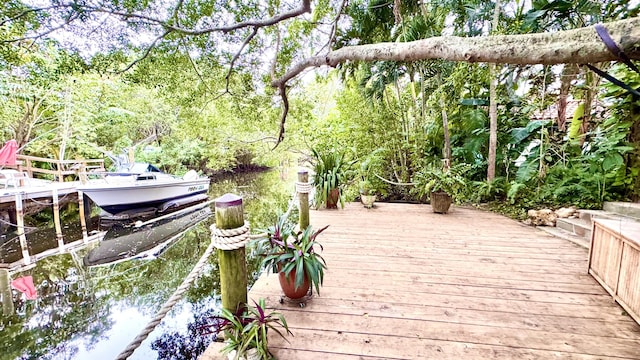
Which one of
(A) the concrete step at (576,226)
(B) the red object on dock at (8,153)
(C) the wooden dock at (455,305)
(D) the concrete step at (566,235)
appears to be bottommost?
(C) the wooden dock at (455,305)

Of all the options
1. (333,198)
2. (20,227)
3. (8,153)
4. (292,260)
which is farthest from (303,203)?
(8,153)

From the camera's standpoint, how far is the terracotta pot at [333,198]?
186 inches

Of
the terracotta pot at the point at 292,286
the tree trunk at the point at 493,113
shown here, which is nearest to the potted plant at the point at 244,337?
the terracotta pot at the point at 292,286

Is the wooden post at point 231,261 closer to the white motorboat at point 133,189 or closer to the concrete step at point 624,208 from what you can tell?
the concrete step at point 624,208

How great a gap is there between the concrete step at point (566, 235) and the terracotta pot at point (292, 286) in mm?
3018

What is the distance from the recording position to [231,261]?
4.81 ft

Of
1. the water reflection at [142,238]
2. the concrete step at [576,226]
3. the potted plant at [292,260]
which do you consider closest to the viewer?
the potted plant at [292,260]

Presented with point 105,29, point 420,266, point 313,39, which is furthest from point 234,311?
point 313,39

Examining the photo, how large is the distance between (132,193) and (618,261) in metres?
9.04

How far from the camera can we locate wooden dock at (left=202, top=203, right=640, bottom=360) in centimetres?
148

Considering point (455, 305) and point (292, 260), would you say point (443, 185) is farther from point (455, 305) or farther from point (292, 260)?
point (292, 260)

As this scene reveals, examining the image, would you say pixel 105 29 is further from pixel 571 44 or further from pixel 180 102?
pixel 571 44

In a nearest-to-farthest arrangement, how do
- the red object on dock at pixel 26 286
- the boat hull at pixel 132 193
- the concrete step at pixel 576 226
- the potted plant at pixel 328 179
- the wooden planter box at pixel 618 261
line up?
the wooden planter box at pixel 618 261 → the concrete step at pixel 576 226 → the red object on dock at pixel 26 286 → the potted plant at pixel 328 179 → the boat hull at pixel 132 193

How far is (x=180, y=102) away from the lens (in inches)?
225
